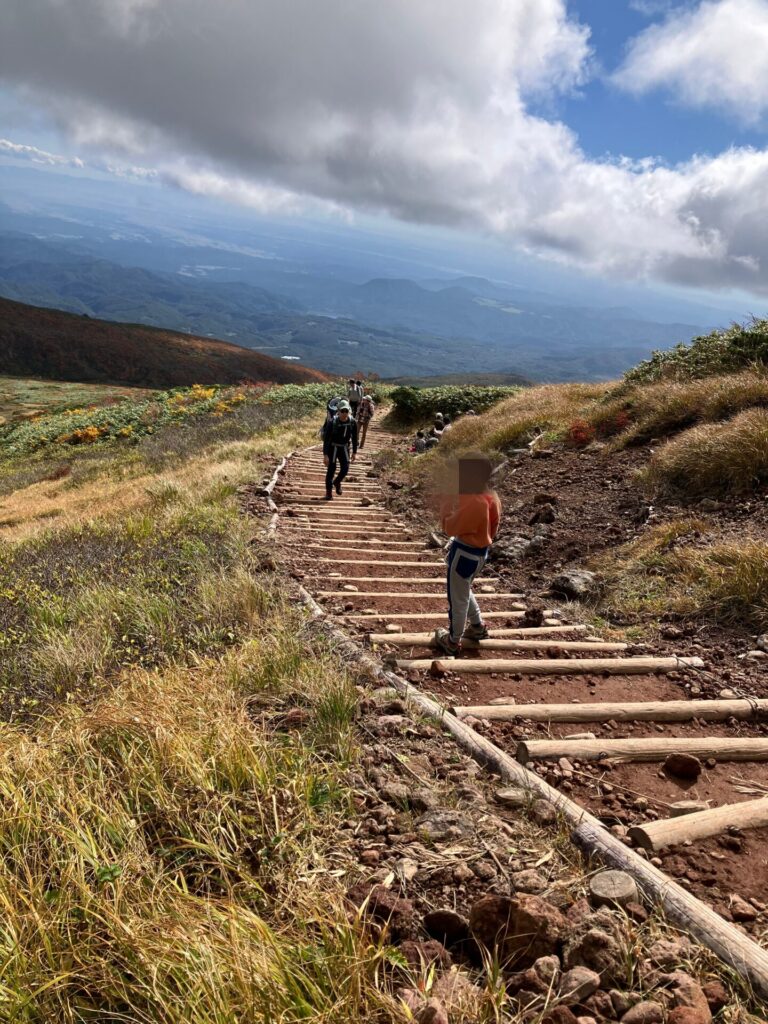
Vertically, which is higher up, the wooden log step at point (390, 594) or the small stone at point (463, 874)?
the small stone at point (463, 874)

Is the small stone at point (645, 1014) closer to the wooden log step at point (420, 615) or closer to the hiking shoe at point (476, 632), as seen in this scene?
the hiking shoe at point (476, 632)

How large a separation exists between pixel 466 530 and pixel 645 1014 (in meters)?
3.22

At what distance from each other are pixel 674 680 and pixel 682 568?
2.10m

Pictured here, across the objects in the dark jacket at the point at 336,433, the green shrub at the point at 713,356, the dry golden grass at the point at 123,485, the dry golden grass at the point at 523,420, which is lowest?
the dry golden grass at the point at 123,485

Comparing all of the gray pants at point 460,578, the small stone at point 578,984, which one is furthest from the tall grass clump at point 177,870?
the gray pants at point 460,578

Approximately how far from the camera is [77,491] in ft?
56.7

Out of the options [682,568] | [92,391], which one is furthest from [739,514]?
[92,391]

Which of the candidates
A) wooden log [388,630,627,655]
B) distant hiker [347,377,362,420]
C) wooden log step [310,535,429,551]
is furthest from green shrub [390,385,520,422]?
wooden log [388,630,627,655]

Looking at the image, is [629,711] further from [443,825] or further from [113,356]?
[113,356]

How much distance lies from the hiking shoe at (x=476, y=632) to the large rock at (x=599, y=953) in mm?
3121

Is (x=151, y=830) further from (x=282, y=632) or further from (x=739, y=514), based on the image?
(x=739, y=514)

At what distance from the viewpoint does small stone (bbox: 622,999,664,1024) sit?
5.70 feet

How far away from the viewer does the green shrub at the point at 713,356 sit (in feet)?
40.8

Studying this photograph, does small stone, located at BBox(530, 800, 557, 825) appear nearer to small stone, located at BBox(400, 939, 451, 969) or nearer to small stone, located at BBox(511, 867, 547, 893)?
small stone, located at BBox(511, 867, 547, 893)
